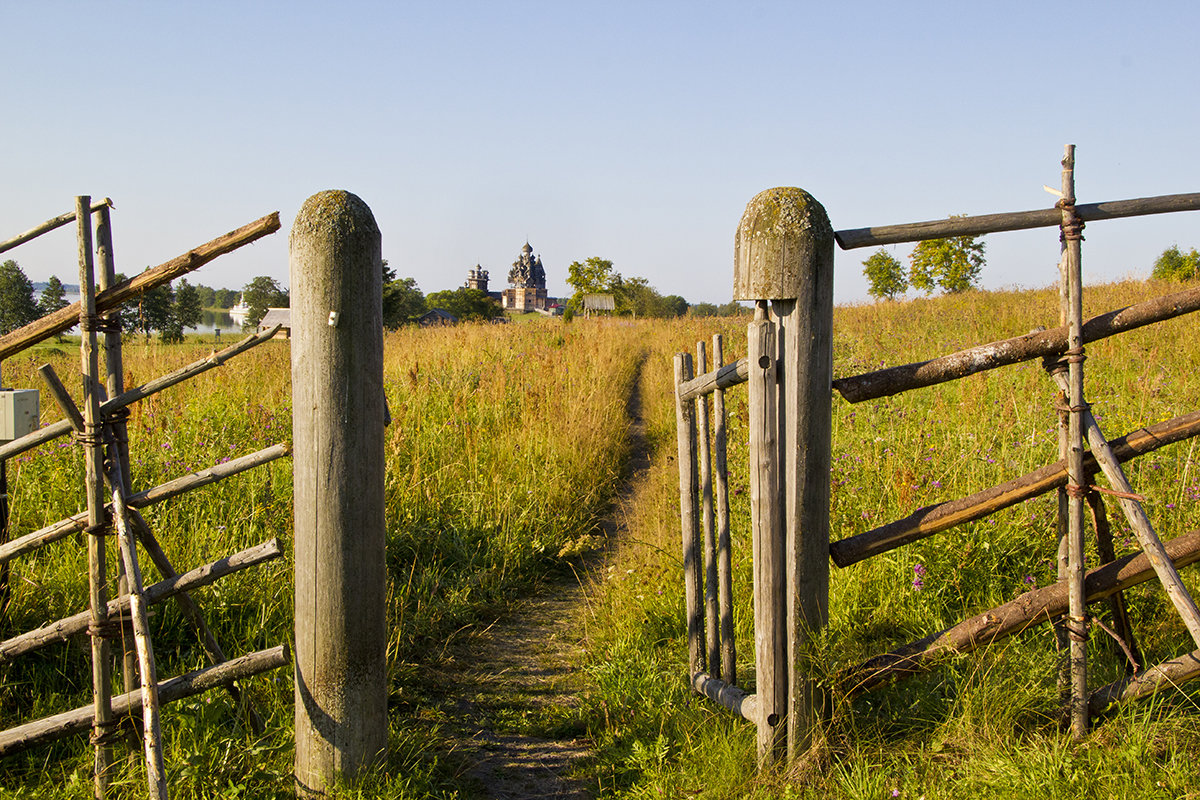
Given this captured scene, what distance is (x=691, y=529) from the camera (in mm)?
3014

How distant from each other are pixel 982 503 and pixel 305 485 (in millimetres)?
2057

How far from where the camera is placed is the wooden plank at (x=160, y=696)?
213 centimetres

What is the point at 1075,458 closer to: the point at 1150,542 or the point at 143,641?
the point at 1150,542

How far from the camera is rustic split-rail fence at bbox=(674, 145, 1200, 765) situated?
6.93 feet

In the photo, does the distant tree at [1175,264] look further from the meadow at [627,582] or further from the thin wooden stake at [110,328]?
the thin wooden stake at [110,328]

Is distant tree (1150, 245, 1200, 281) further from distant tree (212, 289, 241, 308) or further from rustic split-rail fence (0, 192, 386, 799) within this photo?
distant tree (212, 289, 241, 308)

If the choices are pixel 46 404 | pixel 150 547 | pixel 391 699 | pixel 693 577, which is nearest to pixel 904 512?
pixel 693 577

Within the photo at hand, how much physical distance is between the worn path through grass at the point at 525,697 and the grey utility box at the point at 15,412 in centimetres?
185

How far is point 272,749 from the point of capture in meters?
2.39

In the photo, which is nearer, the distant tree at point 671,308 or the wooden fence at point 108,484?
the wooden fence at point 108,484

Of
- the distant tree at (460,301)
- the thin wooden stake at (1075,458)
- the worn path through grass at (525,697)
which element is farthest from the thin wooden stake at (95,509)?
the distant tree at (460,301)

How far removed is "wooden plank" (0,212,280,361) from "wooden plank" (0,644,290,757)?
3.50 ft

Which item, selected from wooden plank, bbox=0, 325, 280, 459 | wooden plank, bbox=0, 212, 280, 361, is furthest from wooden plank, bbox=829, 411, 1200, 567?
wooden plank, bbox=0, 212, 280, 361


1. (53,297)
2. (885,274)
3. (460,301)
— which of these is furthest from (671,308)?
(460,301)
